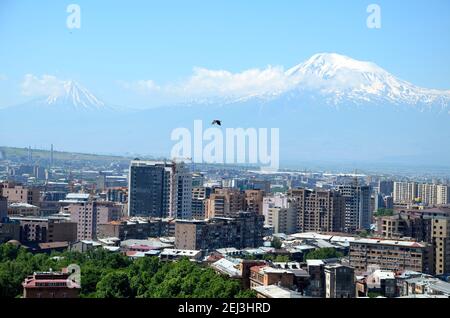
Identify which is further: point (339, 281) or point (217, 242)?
point (217, 242)

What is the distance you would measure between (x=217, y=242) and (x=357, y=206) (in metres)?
5.58

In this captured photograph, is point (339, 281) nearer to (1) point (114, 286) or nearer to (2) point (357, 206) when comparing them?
(1) point (114, 286)

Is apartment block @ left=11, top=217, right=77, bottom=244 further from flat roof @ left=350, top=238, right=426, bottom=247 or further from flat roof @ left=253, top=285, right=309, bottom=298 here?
flat roof @ left=253, top=285, right=309, bottom=298

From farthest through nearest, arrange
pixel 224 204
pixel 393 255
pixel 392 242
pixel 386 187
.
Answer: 1. pixel 386 187
2. pixel 224 204
3. pixel 392 242
4. pixel 393 255

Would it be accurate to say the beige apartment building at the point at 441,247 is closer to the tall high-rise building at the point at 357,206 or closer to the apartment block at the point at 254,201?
the apartment block at the point at 254,201

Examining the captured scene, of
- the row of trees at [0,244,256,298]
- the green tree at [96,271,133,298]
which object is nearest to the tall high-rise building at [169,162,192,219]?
the row of trees at [0,244,256,298]

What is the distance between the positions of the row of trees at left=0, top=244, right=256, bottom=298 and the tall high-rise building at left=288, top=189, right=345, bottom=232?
7.74 m

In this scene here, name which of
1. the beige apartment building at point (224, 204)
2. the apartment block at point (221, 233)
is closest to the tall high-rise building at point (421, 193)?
the beige apartment building at point (224, 204)

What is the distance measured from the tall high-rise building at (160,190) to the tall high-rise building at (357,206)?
3.03 meters

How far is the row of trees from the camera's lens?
788cm

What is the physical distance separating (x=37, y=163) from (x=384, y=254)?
23.3 m

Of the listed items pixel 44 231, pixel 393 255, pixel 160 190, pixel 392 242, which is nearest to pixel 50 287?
pixel 393 255

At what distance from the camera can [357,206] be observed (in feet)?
62.5
